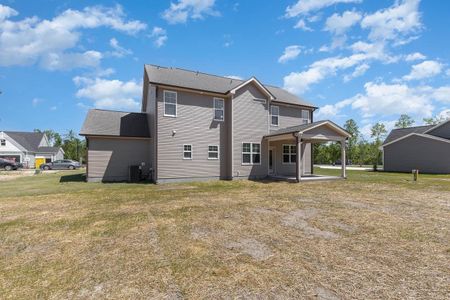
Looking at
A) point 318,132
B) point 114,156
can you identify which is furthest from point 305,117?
point 114,156

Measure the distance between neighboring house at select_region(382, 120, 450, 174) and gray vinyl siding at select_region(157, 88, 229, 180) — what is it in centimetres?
2201

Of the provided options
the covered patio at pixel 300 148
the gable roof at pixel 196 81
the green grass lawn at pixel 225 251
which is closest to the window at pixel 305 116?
the gable roof at pixel 196 81

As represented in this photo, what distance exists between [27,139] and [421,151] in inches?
2409

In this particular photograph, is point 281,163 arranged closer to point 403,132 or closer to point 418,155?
point 418,155

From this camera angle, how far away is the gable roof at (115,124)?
636 inches

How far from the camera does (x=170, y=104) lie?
613 inches

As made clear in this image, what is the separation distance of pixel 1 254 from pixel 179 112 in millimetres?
12013

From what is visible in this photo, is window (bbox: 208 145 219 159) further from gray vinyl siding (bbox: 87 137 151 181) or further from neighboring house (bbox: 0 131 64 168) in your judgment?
neighboring house (bbox: 0 131 64 168)

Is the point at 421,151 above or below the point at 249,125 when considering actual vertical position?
below

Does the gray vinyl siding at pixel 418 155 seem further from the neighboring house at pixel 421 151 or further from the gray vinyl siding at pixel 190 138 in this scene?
the gray vinyl siding at pixel 190 138

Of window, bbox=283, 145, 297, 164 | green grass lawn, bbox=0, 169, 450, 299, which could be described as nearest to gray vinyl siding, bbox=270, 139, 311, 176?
window, bbox=283, 145, 297, 164

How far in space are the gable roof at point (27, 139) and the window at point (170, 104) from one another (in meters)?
39.4

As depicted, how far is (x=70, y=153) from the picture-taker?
57312mm

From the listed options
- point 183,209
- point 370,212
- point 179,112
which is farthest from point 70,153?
point 370,212
